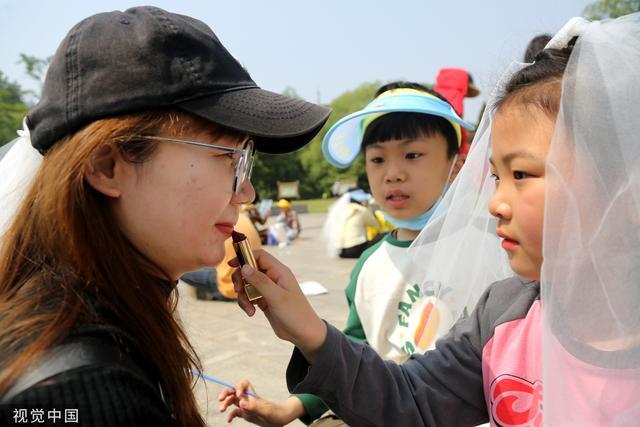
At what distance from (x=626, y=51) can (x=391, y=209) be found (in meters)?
1.33

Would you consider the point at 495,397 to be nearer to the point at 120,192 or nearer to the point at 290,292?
the point at 290,292

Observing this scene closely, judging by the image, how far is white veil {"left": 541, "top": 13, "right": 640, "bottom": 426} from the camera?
0.94m

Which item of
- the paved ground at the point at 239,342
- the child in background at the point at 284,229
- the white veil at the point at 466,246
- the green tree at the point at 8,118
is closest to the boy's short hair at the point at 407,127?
the white veil at the point at 466,246

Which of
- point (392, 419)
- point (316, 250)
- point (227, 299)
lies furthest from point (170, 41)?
point (316, 250)

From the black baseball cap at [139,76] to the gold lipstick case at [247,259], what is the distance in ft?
1.13

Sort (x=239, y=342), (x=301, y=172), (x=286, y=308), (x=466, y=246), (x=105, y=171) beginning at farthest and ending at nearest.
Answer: (x=301, y=172) < (x=239, y=342) < (x=466, y=246) < (x=286, y=308) < (x=105, y=171)

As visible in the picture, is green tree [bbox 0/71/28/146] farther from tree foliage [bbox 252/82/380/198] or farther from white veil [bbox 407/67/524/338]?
white veil [bbox 407/67/524/338]

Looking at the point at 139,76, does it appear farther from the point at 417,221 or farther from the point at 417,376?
the point at 417,221

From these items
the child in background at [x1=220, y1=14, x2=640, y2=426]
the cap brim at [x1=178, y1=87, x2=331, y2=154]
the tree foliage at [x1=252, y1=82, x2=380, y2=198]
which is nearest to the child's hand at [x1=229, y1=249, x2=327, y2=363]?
the child in background at [x1=220, y1=14, x2=640, y2=426]

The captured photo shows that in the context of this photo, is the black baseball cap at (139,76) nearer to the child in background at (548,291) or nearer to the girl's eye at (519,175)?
the child in background at (548,291)

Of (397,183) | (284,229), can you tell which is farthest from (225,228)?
(284,229)

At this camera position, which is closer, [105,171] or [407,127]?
[105,171]

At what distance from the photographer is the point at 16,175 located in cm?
144

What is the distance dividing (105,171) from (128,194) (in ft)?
0.22
